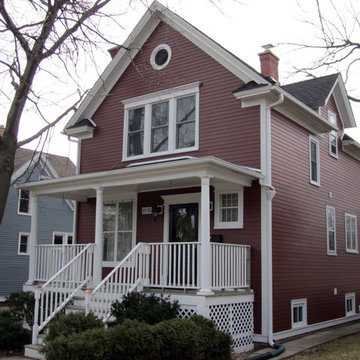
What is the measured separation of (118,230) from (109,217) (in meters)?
0.58

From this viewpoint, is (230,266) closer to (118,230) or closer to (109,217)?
(118,230)

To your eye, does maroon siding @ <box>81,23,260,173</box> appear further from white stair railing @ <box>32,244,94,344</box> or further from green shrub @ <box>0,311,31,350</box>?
green shrub @ <box>0,311,31,350</box>

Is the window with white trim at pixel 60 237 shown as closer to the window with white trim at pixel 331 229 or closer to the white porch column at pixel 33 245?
the white porch column at pixel 33 245

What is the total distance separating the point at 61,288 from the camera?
11320 millimetres

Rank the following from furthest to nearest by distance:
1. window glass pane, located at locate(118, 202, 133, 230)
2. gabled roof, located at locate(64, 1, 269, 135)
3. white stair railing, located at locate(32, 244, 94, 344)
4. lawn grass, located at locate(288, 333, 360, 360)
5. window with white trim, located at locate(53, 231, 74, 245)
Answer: window with white trim, located at locate(53, 231, 74, 245), window glass pane, located at locate(118, 202, 133, 230), gabled roof, located at locate(64, 1, 269, 135), white stair railing, located at locate(32, 244, 94, 344), lawn grass, located at locate(288, 333, 360, 360)

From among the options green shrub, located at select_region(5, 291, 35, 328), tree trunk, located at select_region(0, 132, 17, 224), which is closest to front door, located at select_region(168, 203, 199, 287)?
green shrub, located at select_region(5, 291, 35, 328)

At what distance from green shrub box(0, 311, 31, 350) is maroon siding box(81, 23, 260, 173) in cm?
531

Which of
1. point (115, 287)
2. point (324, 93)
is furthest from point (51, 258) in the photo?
point (324, 93)

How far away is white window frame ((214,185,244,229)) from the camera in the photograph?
11570mm

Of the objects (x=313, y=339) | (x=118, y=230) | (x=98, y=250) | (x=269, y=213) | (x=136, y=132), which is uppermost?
(x=136, y=132)

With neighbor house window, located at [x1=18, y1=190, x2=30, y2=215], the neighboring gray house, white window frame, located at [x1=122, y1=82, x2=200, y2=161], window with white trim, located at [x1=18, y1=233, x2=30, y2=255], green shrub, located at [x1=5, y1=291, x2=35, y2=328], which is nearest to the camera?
green shrub, located at [x1=5, y1=291, x2=35, y2=328]

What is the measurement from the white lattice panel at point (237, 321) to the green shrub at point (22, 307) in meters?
4.26

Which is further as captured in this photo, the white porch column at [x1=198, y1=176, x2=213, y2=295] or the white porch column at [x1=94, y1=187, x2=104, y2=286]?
the white porch column at [x1=94, y1=187, x2=104, y2=286]

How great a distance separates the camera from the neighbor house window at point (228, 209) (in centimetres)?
1161
